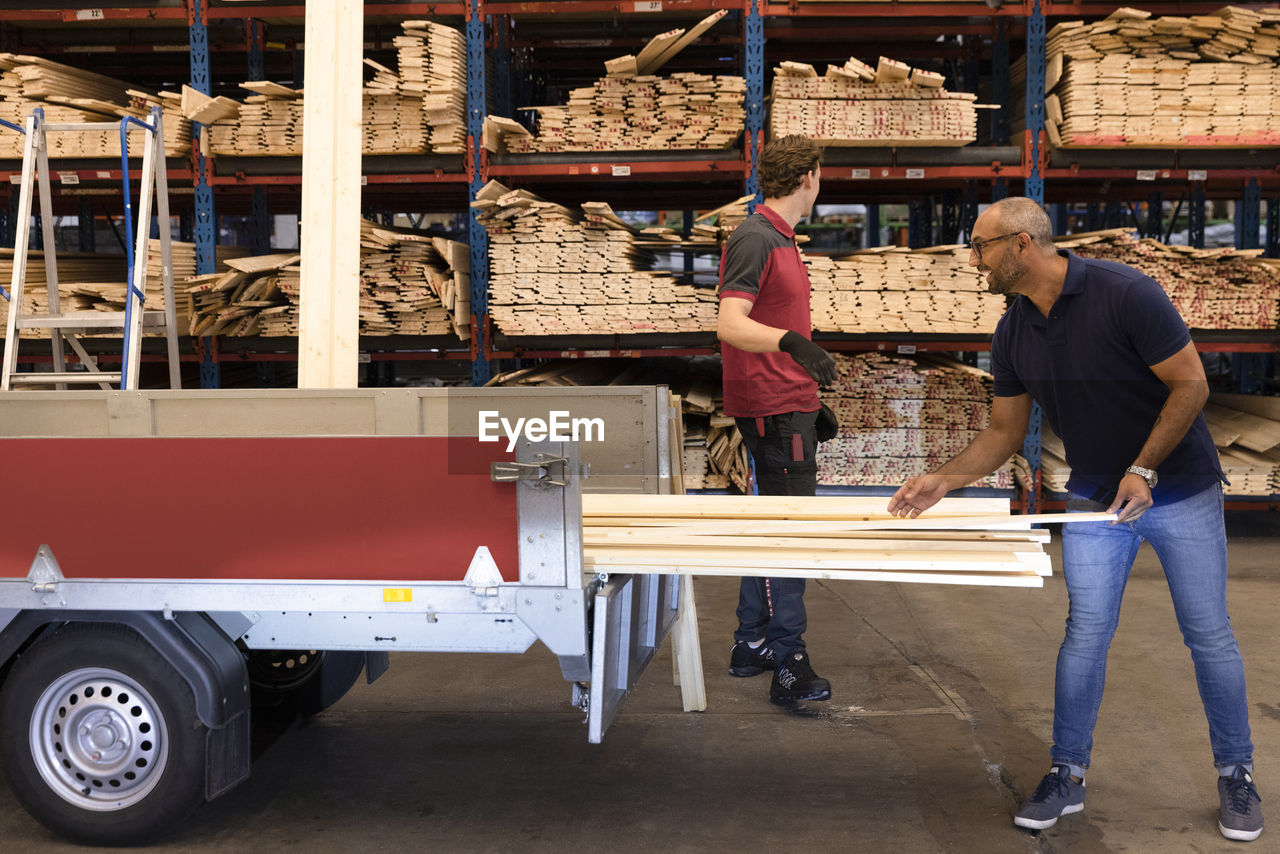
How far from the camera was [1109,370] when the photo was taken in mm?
3410

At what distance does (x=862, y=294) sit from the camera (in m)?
7.96

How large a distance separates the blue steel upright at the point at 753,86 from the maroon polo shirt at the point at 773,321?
3445 millimetres

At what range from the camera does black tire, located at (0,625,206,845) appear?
334 centimetres

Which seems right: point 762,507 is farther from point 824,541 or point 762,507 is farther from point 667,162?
point 667,162

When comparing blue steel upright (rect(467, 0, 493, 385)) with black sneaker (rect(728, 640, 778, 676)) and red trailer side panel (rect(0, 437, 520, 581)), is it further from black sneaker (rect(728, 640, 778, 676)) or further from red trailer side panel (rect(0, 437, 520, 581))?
red trailer side panel (rect(0, 437, 520, 581))

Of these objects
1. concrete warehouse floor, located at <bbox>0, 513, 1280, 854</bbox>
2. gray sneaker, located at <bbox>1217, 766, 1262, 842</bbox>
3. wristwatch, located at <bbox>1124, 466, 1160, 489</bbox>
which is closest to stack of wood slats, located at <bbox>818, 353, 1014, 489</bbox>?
concrete warehouse floor, located at <bbox>0, 513, 1280, 854</bbox>

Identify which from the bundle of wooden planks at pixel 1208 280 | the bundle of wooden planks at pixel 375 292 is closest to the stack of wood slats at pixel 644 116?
the bundle of wooden planks at pixel 375 292

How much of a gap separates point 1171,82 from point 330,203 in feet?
19.5

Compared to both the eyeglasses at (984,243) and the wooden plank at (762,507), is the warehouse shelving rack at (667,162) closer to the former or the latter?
the wooden plank at (762,507)

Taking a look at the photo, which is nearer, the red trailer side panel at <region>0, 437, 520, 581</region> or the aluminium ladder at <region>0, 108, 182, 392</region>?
the red trailer side panel at <region>0, 437, 520, 581</region>

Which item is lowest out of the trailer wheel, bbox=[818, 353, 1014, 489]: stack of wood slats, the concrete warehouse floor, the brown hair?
the concrete warehouse floor

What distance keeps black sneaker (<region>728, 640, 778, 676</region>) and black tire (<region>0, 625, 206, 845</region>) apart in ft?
8.31

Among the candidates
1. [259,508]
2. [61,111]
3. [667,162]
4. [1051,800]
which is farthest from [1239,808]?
[61,111]

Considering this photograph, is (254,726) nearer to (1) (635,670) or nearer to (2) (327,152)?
(1) (635,670)
